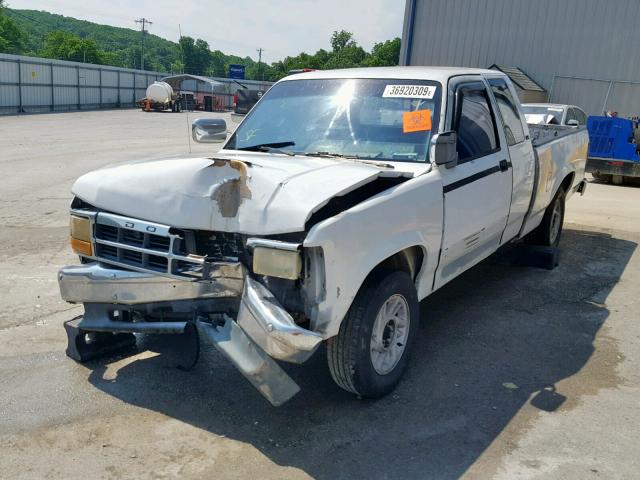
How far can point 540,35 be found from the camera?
75.8ft

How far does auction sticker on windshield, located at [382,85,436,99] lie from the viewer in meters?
4.80

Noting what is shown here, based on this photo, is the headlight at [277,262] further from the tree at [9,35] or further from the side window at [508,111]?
the tree at [9,35]

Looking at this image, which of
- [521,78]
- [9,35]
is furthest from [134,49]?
[521,78]

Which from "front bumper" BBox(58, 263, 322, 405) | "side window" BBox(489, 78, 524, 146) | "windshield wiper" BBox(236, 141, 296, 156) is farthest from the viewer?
"side window" BBox(489, 78, 524, 146)

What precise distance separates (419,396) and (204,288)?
61.8 inches

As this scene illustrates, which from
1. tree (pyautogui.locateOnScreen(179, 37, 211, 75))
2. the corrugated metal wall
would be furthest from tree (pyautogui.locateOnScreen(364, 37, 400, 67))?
the corrugated metal wall

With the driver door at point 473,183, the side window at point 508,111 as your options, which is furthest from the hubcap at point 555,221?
the driver door at point 473,183

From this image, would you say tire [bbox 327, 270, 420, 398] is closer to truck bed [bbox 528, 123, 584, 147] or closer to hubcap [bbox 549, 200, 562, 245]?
truck bed [bbox 528, 123, 584, 147]

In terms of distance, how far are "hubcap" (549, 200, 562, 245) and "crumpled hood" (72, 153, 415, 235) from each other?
414 centimetres

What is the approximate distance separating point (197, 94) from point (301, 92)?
47967 millimetres

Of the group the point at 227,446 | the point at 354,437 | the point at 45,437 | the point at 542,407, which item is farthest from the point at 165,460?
the point at 542,407

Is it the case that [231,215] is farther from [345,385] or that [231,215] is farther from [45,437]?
[45,437]

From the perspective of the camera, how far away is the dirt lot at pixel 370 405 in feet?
11.0

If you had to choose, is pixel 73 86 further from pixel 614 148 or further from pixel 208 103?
pixel 614 148
